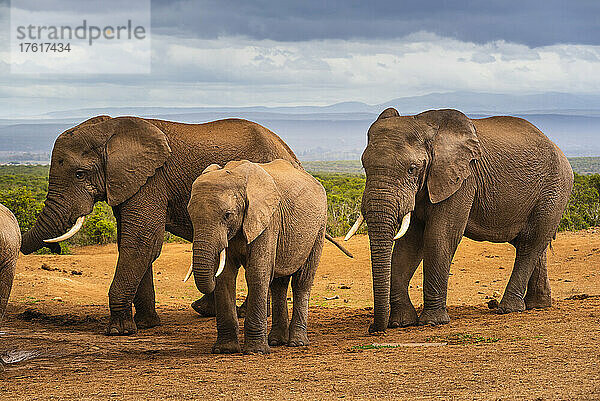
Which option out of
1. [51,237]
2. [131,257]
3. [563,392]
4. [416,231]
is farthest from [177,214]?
[563,392]

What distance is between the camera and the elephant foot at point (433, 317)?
1247 cm

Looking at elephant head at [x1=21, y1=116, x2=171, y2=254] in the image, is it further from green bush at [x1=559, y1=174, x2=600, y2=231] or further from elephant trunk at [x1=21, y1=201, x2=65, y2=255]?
green bush at [x1=559, y1=174, x2=600, y2=231]

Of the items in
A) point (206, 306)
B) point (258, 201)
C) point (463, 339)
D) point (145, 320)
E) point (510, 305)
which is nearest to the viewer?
point (258, 201)

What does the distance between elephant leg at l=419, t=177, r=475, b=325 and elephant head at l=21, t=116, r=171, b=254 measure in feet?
13.5

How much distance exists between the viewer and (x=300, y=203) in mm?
11070

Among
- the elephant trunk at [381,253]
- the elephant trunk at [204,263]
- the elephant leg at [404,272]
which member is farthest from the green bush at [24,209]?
the elephant trunk at [204,263]

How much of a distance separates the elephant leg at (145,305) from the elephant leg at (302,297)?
3.10 metres

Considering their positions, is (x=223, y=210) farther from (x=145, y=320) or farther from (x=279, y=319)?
(x=145, y=320)

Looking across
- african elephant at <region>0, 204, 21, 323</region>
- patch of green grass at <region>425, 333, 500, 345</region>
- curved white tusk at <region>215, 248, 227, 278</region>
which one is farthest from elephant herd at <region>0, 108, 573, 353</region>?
patch of green grass at <region>425, 333, 500, 345</region>

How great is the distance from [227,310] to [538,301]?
6.09 metres

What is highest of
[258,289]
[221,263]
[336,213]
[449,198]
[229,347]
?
[449,198]

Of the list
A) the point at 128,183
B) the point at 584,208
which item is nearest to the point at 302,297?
the point at 128,183

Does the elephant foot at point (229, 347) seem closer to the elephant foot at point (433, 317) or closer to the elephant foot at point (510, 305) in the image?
the elephant foot at point (433, 317)

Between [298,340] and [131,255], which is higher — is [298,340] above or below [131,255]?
below
